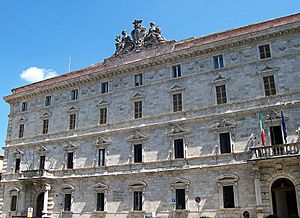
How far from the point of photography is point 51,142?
35.1 meters

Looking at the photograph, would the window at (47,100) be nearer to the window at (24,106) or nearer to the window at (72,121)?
the window at (24,106)

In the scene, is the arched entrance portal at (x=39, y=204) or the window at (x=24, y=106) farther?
the window at (x=24, y=106)

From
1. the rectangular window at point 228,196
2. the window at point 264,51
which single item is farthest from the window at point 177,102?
the rectangular window at point 228,196

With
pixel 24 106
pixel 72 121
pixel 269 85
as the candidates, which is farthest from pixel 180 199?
pixel 24 106

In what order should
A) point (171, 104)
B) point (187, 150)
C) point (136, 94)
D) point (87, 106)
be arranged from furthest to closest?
1. point (87, 106)
2. point (136, 94)
3. point (171, 104)
4. point (187, 150)

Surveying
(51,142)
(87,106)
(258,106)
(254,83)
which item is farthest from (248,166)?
(51,142)

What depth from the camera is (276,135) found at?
2491 centimetres

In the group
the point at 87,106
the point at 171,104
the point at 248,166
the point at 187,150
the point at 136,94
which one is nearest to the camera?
the point at 248,166

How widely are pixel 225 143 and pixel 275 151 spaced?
408 centimetres

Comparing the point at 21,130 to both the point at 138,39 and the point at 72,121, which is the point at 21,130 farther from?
the point at 138,39

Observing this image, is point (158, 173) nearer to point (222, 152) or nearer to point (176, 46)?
point (222, 152)

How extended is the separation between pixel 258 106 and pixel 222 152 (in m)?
4.53

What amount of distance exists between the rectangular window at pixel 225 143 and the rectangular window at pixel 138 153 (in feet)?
23.7

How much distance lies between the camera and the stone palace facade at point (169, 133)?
24.9m
